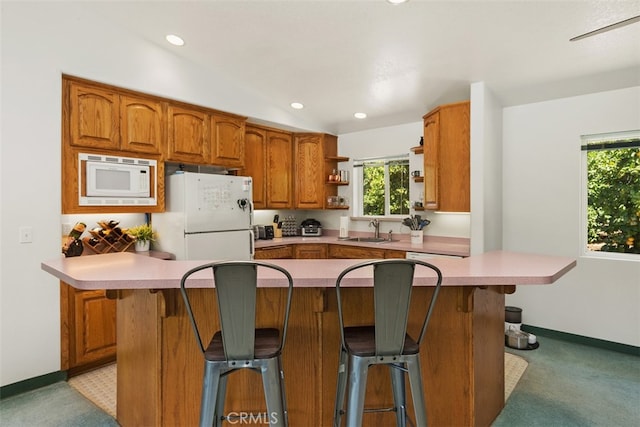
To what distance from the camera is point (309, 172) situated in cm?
500

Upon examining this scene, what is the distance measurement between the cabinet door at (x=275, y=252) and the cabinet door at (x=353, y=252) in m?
0.55

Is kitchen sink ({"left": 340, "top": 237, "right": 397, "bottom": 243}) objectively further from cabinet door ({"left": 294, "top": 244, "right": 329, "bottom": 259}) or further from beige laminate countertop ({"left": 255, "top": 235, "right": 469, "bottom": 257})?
cabinet door ({"left": 294, "top": 244, "right": 329, "bottom": 259})

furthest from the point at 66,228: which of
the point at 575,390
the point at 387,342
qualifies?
the point at 575,390

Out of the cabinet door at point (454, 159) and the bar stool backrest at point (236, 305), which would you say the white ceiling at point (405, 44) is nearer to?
the cabinet door at point (454, 159)

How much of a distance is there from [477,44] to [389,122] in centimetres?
191

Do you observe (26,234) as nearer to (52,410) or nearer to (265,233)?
(52,410)

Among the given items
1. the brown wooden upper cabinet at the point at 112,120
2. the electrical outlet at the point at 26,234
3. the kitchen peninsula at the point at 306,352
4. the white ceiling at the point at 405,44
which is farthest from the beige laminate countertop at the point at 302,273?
the white ceiling at the point at 405,44

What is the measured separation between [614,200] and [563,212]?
44 centimetres

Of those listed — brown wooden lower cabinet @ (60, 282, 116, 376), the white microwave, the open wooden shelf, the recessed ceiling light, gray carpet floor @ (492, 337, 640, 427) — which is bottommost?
gray carpet floor @ (492, 337, 640, 427)

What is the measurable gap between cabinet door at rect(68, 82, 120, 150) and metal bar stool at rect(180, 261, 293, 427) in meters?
2.21

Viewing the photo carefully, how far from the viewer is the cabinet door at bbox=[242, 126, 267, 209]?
A: 4.41 m

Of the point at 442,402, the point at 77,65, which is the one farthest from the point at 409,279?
the point at 77,65

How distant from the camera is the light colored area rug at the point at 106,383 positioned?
96.8 inches

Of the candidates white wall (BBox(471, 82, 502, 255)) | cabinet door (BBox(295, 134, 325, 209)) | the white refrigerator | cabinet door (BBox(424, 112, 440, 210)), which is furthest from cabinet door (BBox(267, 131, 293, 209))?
white wall (BBox(471, 82, 502, 255))
